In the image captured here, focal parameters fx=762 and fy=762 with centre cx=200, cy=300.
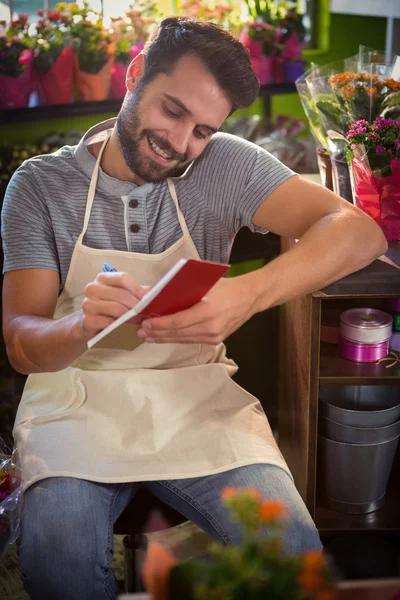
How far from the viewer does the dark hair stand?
1734mm

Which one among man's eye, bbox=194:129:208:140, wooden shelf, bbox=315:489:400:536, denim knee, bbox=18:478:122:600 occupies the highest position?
man's eye, bbox=194:129:208:140

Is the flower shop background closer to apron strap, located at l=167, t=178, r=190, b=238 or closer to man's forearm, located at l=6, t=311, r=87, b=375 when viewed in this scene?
apron strap, located at l=167, t=178, r=190, b=238

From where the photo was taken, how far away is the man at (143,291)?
1539 millimetres

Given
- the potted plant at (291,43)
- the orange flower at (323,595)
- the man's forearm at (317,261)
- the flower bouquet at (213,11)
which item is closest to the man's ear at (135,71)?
the man's forearm at (317,261)

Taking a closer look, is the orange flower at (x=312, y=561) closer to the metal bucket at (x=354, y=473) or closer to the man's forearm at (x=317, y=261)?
the man's forearm at (x=317, y=261)

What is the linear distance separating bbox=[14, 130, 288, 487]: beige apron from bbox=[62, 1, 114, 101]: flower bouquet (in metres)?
1.31

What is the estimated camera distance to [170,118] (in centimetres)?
176

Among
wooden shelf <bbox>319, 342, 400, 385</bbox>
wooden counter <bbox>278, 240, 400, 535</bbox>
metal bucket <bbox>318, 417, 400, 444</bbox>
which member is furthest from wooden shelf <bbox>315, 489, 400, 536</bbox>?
wooden shelf <bbox>319, 342, 400, 385</bbox>

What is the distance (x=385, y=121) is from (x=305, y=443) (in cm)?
86

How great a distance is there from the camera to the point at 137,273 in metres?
1.82

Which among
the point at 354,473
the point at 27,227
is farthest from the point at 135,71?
the point at 354,473

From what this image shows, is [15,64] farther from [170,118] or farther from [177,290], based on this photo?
[177,290]

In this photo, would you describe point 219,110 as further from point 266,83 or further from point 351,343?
point 266,83

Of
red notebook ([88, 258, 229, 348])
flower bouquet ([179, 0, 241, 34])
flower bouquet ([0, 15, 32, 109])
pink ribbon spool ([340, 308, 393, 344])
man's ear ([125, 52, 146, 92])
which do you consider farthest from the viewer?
flower bouquet ([179, 0, 241, 34])
